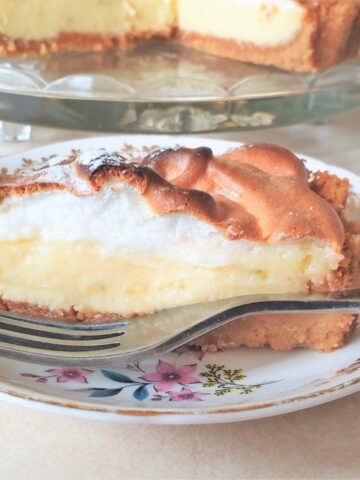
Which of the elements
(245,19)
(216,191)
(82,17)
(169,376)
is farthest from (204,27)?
(169,376)

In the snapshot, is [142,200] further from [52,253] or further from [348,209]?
[348,209]

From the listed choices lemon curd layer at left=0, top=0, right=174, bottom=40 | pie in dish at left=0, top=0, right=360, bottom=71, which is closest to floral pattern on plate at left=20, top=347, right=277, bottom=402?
pie in dish at left=0, top=0, right=360, bottom=71


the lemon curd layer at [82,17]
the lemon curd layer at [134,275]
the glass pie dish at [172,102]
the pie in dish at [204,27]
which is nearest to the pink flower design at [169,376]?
the lemon curd layer at [134,275]

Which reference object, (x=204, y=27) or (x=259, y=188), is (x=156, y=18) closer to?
(x=204, y=27)

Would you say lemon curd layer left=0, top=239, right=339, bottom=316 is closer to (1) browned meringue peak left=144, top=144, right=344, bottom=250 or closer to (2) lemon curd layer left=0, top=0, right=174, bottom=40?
(1) browned meringue peak left=144, top=144, right=344, bottom=250

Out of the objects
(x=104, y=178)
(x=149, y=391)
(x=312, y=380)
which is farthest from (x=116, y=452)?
(x=104, y=178)

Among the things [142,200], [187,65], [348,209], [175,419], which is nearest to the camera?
[175,419]

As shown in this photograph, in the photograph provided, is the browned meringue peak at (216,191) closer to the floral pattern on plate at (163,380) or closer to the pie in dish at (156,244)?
the pie in dish at (156,244)

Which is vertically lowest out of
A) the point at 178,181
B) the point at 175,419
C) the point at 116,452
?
the point at 116,452
